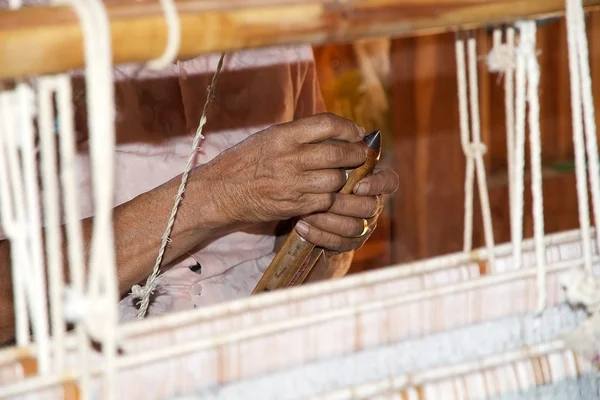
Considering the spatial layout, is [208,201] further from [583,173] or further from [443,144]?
[443,144]

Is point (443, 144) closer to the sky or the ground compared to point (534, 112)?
closer to the sky

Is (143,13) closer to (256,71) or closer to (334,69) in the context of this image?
(256,71)

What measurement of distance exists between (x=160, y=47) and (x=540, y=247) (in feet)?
0.99

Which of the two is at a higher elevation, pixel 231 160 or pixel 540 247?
pixel 231 160

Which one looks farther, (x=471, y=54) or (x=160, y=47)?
(x=471, y=54)

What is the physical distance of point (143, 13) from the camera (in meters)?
0.40

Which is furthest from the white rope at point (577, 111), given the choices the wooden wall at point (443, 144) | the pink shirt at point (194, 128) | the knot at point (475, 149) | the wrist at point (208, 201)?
the wooden wall at point (443, 144)

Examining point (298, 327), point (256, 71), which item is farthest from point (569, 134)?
point (298, 327)

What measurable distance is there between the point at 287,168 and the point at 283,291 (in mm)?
409

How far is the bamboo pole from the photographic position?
369mm

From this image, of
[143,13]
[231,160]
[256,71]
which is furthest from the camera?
[256,71]

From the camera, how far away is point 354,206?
3.21 ft

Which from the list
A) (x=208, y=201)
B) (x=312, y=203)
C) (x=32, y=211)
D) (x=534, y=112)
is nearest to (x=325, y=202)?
(x=312, y=203)

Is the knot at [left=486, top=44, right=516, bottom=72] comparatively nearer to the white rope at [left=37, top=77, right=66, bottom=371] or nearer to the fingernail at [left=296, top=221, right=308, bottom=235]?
the white rope at [left=37, top=77, right=66, bottom=371]
